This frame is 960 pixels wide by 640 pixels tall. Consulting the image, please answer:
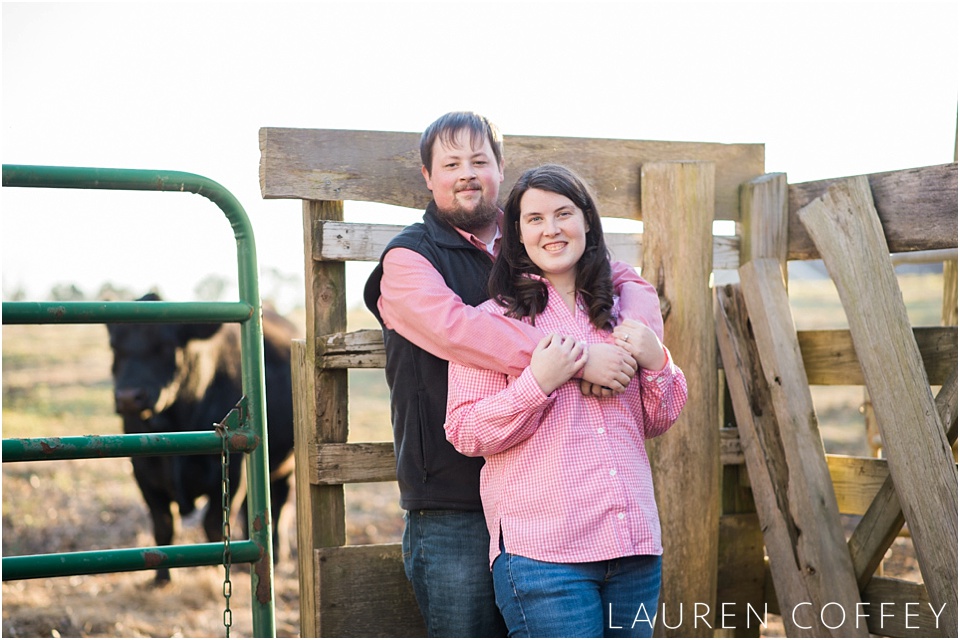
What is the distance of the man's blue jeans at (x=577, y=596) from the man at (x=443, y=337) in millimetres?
281

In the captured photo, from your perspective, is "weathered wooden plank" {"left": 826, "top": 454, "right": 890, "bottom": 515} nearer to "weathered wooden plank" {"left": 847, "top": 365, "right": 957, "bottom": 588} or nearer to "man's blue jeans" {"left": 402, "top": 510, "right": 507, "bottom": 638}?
"weathered wooden plank" {"left": 847, "top": 365, "right": 957, "bottom": 588}

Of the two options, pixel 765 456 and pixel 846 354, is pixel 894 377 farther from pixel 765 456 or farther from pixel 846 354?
pixel 765 456

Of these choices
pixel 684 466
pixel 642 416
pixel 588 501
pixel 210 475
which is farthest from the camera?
pixel 210 475

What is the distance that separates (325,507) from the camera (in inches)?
114

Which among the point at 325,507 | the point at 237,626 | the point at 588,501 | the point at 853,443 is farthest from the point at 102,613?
the point at 853,443

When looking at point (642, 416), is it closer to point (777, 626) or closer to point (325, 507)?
point (325, 507)

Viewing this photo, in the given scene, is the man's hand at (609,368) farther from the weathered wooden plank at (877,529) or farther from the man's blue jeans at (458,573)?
the weathered wooden plank at (877,529)

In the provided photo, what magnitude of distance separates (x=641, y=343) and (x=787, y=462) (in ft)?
4.07

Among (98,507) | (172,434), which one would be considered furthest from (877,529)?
(98,507)

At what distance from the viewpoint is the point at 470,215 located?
2496 mm

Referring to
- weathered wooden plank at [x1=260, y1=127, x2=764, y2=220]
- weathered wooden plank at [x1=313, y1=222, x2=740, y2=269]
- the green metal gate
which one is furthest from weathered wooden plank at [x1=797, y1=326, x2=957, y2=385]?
the green metal gate

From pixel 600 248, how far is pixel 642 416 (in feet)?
1.42

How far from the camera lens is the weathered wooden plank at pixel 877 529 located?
9.32 ft

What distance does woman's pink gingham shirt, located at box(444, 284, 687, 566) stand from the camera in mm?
2012
